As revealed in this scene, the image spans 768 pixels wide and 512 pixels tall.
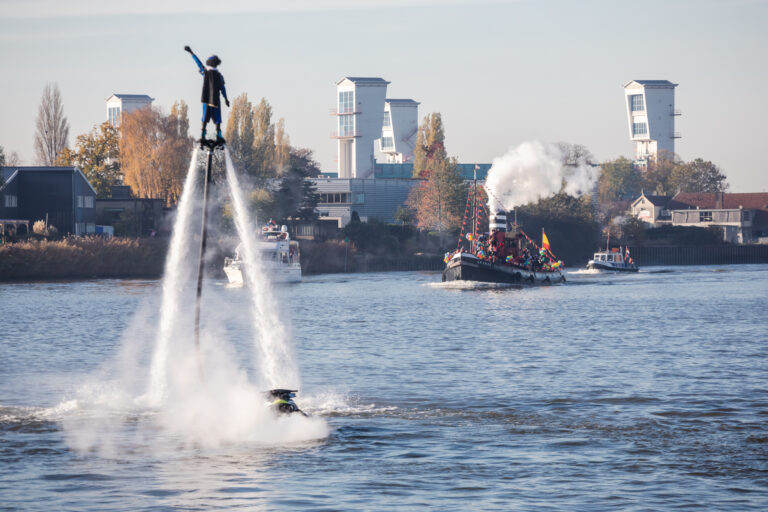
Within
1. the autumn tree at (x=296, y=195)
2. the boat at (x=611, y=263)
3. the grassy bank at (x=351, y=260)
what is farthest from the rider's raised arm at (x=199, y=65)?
the boat at (x=611, y=263)

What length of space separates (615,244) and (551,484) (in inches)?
6942

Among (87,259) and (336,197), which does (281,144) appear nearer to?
(336,197)

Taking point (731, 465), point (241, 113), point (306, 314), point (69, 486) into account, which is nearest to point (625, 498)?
point (731, 465)

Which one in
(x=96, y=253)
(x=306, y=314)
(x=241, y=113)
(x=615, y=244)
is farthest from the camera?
(x=615, y=244)

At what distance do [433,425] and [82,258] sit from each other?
95973 millimetres

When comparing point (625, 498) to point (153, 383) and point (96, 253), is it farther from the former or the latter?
point (96, 253)

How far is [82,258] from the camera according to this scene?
123 m

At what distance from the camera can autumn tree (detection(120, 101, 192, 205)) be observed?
148m

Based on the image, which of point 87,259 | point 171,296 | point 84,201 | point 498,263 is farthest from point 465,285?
point 171,296

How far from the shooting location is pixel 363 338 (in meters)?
63.2

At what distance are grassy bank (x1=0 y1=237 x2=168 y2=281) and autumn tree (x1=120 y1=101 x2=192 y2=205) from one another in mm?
18105

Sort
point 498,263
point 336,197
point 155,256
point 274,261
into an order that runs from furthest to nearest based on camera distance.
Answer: point 336,197 → point 155,256 → point 498,263 → point 274,261

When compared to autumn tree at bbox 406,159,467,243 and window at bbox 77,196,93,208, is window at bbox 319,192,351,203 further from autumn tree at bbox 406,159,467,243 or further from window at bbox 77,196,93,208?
window at bbox 77,196,93,208

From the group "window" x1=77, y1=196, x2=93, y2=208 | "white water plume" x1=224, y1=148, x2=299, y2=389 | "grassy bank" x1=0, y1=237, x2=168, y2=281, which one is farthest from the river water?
"window" x1=77, y1=196, x2=93, y2=208
